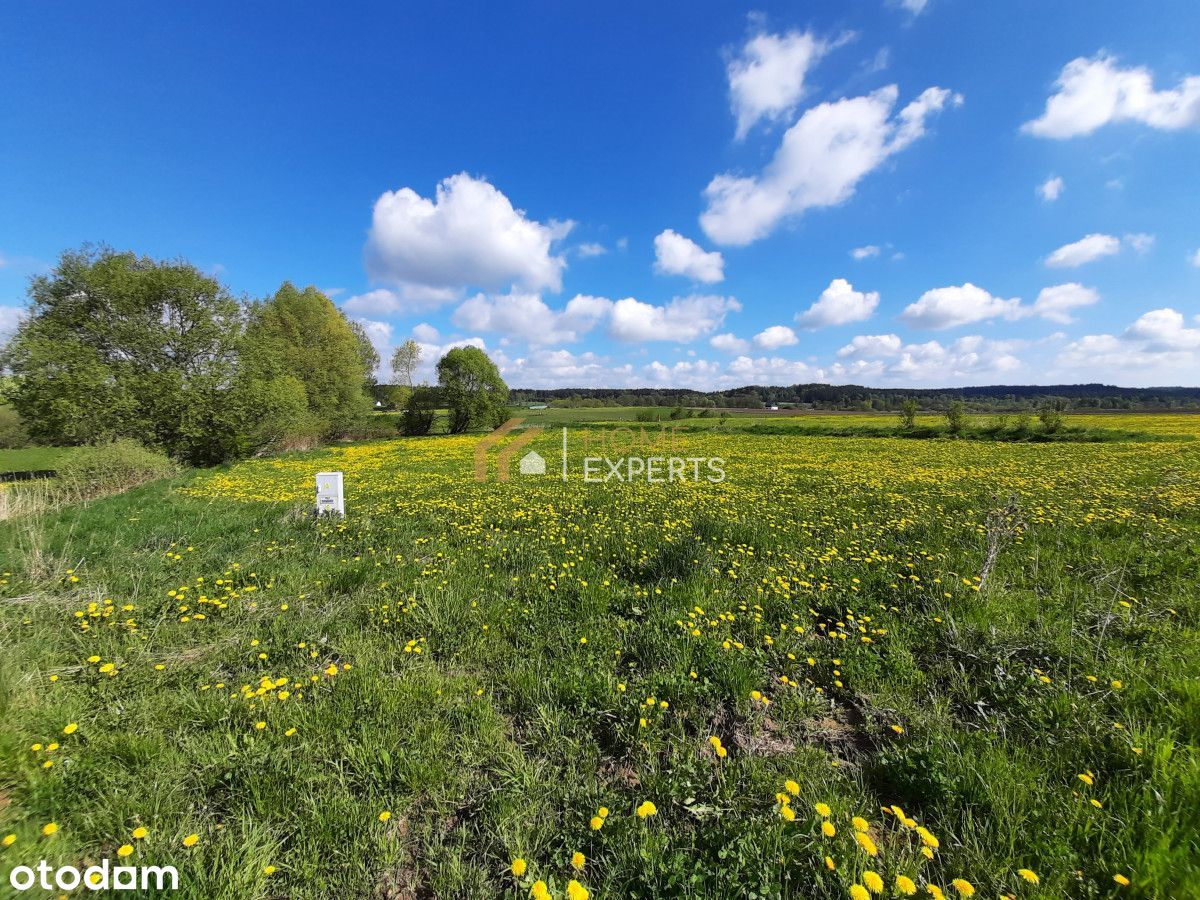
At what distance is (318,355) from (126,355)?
16194 mm

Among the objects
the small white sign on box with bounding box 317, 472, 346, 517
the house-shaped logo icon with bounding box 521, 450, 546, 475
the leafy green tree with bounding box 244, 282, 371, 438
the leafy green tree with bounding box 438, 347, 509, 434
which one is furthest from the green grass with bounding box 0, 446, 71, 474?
the leafy green tree with bounding box 438, 347, 509, 434

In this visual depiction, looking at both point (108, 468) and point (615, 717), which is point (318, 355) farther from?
point (615, 717)

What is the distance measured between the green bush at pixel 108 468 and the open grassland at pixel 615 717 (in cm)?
1183

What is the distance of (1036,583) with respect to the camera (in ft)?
18.4

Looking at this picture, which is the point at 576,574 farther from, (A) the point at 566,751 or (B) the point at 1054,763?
(B) the point at 1054,763

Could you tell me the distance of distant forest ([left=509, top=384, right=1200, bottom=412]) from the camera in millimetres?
82188

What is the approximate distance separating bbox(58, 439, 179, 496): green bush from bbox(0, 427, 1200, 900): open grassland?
466 inches

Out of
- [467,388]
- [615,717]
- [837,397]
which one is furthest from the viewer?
[837,397]

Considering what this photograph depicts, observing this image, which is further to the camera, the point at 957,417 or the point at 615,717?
the point at 957,417

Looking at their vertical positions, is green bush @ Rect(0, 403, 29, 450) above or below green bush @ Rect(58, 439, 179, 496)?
above

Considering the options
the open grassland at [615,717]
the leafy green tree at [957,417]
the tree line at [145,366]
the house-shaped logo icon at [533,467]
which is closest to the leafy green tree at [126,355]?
the tree line at [145,366]

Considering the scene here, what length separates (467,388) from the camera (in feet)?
169

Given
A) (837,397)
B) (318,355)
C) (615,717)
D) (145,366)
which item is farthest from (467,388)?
(837,397)

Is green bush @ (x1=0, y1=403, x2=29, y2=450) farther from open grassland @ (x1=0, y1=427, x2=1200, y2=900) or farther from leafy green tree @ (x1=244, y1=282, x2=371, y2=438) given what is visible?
open grassland @ (x1=0, y1=427, x2=1200, y2=900)
